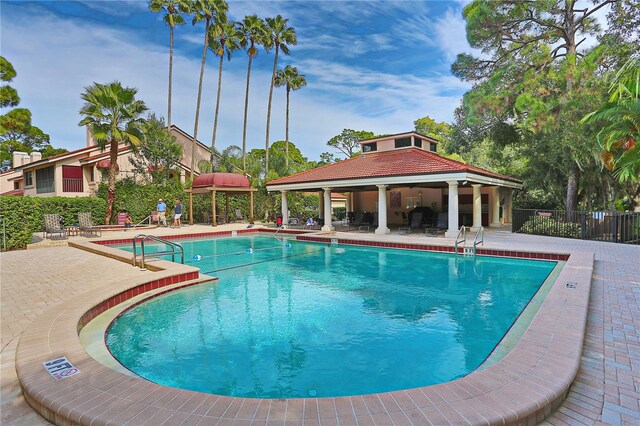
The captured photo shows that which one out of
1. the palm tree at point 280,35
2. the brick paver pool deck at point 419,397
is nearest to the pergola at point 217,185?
the palm tree at point 280,35

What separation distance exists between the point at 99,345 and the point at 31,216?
512 inches

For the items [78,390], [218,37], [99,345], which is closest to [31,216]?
[99,345]

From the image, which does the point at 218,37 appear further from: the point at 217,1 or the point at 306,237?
the point at 306,237

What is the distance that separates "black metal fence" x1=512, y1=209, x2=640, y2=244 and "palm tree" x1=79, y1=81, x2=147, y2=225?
22.4 meters

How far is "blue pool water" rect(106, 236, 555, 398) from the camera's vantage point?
436 centimetres

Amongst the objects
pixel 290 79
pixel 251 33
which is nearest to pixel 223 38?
pixel 251 33

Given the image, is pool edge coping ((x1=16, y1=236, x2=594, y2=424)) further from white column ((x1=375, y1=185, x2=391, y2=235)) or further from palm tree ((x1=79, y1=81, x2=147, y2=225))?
palm tree ((x1=79, y1=81, x2=147, y2=225))

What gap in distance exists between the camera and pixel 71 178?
27.0 m

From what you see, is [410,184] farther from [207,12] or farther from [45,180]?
[45,180]

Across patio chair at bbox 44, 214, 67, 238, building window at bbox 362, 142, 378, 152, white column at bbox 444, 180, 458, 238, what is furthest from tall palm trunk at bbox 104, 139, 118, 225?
white column at bbox 444, 180, 458, 238

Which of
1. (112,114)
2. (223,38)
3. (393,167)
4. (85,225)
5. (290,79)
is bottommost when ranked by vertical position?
(85,225)

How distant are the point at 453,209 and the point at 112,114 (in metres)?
19.6

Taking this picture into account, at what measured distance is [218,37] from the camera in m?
33.1

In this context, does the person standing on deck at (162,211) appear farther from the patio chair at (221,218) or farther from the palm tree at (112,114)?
the patio chair at (221,218)
